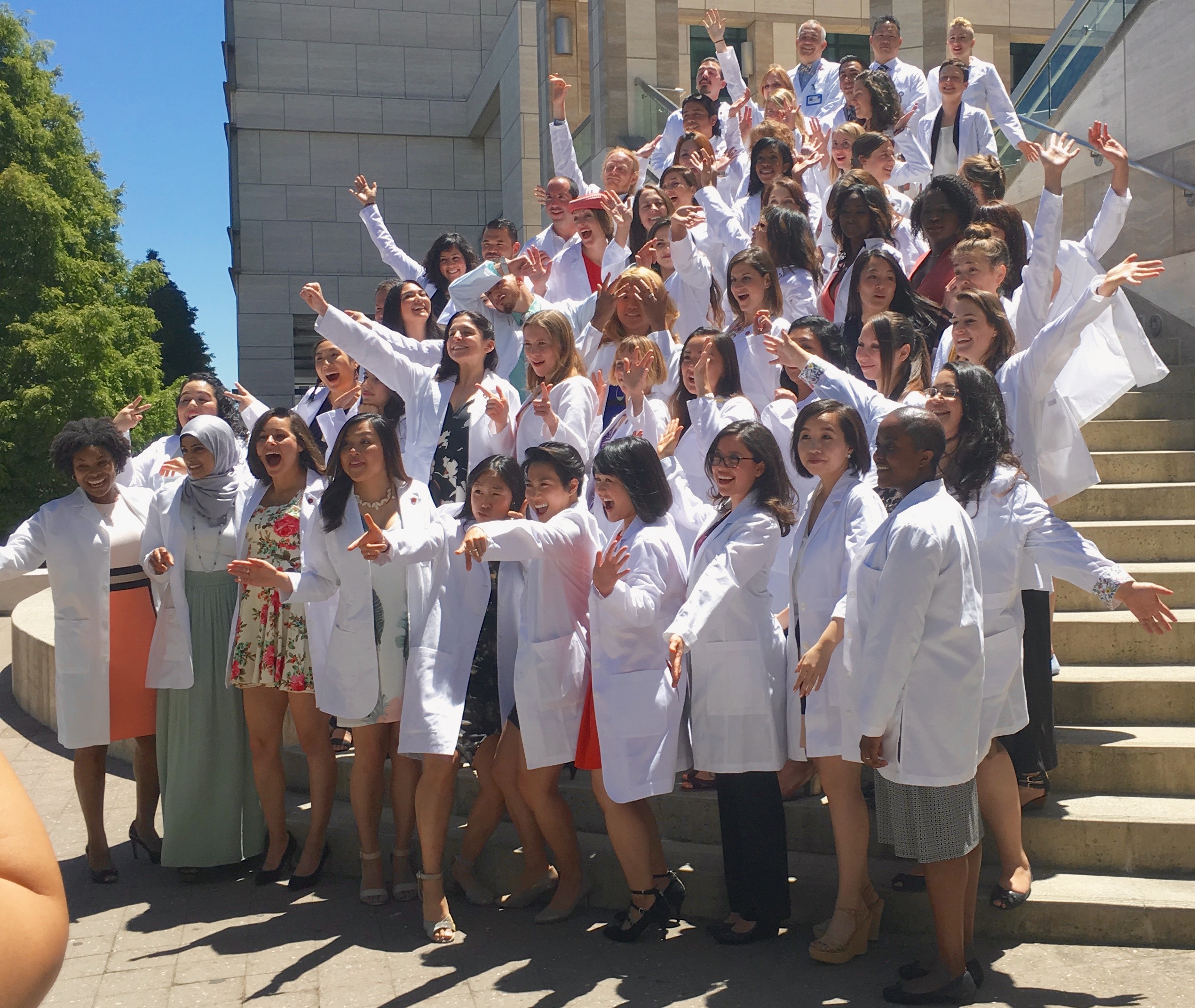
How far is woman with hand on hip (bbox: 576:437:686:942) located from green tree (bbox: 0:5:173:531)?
18.8 metres

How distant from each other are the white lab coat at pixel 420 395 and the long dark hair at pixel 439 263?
181 centimetres

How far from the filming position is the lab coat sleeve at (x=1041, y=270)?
559cm

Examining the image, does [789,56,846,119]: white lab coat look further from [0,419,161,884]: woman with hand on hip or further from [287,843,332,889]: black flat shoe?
[287,843,332,889]: black flat shoe

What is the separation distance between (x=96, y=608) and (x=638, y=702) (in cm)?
287

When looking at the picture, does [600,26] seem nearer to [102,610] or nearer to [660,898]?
[102,610]

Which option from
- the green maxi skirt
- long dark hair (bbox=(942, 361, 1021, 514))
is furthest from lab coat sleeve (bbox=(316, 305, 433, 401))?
long dark hair (bbox=(942, 361, 1021, 514))

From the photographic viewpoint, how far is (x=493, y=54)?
2284 centimetres

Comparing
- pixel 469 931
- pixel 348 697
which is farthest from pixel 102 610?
pixel 469 931

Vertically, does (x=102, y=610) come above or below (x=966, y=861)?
above

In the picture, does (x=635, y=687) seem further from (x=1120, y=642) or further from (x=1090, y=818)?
(x=1120, y=642)

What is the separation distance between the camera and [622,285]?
6398 mm

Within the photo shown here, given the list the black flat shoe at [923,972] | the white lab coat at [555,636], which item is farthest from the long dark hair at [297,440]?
the black flat shoe at [923,972]

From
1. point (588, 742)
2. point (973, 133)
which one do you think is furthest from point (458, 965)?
point (973, 133)

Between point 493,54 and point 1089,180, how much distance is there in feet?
50.3
